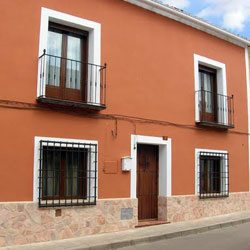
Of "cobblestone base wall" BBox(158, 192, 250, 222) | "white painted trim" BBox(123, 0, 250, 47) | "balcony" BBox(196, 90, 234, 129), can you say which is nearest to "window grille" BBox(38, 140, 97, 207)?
"cobblestone base wall" BBox(158, 192, 250, 222)

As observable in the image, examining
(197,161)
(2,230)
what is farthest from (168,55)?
(2,230)

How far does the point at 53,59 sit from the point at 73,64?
53cm

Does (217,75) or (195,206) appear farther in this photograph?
(217,75)

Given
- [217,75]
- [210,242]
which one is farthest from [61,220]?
[217,75]

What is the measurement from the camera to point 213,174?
11.2 metres

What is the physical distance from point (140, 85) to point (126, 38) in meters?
1.18

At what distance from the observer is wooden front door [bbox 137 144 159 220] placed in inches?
369

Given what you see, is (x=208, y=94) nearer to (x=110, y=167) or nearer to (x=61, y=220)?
(x=110, y=167)

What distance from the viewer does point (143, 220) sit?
9.34 meters

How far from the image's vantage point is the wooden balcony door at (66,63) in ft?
26.2

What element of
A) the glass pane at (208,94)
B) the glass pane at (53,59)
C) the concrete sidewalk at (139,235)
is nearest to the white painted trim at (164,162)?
the concrete sidewalk at (139,235)

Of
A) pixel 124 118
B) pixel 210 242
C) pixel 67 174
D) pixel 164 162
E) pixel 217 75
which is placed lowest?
pixel 210 242

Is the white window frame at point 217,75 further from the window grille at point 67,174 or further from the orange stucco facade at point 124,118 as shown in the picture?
the window grille at point 67,174

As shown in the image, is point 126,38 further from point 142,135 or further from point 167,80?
point 142,135
